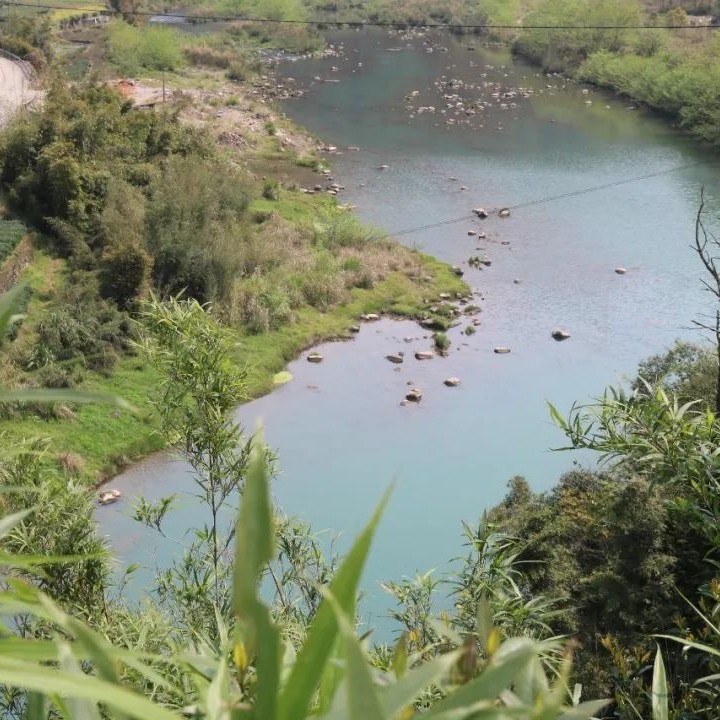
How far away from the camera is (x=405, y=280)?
580 inches

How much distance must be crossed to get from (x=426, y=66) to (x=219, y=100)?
26.8 ft

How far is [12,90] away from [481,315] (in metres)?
10.9

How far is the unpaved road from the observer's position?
54.6 feet

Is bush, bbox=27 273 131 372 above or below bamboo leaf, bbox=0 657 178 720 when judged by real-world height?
below

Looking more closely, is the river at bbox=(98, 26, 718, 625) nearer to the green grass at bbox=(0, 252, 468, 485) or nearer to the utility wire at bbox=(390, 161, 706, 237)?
the utility wire at bbox=(390, 161, 706, 237)

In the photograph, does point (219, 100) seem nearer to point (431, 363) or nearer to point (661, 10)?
point (431, 363)

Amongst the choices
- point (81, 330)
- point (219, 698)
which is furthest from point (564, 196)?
point (219, 698)

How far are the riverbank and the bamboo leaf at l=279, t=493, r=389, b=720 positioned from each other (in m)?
4.76

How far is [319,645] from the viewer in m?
0.76

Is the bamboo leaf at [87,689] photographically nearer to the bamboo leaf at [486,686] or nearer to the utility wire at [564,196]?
the bamboo leaf at [486,686]

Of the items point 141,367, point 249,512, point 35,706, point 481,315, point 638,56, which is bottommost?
point 481,315

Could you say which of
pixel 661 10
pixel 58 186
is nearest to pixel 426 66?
pixel 661 10

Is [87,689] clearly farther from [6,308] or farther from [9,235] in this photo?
[9,235]

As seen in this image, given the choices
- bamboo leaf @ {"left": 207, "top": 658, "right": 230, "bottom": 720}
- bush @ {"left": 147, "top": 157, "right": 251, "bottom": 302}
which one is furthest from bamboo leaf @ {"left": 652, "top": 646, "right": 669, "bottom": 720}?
bush @ {"left": 147, "top": 157, "right": 251, "bottom": 302}
